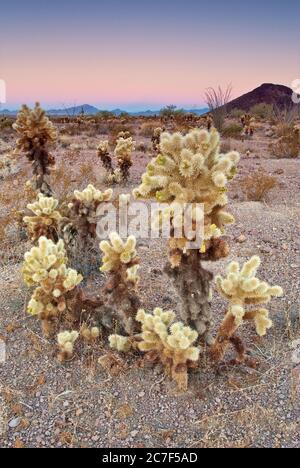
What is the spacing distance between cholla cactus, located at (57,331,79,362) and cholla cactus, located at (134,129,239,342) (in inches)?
35.7

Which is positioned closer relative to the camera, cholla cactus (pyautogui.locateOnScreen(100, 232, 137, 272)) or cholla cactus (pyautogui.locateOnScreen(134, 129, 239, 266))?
cholla cactus (pyautogui.locateOnScreen(134, 129, 239, 266))

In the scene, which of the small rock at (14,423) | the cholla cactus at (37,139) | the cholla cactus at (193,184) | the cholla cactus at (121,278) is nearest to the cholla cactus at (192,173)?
the cholla cactus at (193,184)

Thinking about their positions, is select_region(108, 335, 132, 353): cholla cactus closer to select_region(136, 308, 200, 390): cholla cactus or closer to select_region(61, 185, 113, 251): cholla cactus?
select_region(136, 308, 200, 390): cholla cactus

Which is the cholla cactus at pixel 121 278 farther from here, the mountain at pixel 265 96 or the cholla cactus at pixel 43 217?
the mountain at pixel 265 96

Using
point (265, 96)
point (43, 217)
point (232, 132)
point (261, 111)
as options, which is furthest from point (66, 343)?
point (265, 96)

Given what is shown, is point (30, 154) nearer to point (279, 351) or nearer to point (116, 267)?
point (116, 267)

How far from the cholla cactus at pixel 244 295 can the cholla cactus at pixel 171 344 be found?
0.83 feet

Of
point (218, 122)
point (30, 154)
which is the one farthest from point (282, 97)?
point (30, 154)

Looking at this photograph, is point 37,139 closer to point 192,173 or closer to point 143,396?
point 192,173

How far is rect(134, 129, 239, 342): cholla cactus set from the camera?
2.44 meters

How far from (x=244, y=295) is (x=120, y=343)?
0.89 meters

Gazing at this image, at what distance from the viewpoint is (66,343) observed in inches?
118

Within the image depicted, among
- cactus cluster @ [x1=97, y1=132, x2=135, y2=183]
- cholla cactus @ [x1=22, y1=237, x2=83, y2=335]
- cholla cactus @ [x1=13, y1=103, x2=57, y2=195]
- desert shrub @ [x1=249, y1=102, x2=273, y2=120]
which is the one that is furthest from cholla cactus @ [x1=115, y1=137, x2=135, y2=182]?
desert shrub @ [x1=249, y1=102, x2=273, y2=120]

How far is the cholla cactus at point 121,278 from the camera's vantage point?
2855mm
